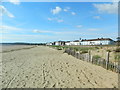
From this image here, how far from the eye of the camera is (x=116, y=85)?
5.01m

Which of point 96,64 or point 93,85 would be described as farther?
point 96,64

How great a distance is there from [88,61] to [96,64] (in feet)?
4.84

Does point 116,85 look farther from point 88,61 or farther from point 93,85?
point 88,61

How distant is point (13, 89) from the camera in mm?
4793

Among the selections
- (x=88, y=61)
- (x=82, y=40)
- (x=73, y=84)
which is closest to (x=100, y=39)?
(x=82, y=40)

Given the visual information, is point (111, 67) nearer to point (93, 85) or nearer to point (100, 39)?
point (93, 85)

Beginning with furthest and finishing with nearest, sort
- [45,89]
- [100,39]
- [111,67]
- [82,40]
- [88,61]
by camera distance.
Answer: [82,40] → [100,39] → [88,61] → [111,67] → [45,89]

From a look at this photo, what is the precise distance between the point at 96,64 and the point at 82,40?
4050 inches

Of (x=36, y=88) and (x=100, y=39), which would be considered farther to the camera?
(x=100, y=39)

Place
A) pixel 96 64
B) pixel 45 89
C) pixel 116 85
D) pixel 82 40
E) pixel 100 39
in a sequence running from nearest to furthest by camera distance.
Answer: pixel 45 89 < pixel 116 85 < pixel 96 64 < pixel 100 39 < pixel 82 40

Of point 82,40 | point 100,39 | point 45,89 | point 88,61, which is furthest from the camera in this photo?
point 82,40

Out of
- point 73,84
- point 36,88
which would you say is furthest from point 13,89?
point 73,84

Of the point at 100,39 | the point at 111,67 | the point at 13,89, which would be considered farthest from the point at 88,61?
the point at 100,39

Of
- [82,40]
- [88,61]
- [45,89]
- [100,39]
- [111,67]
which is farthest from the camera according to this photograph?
[82,40]
